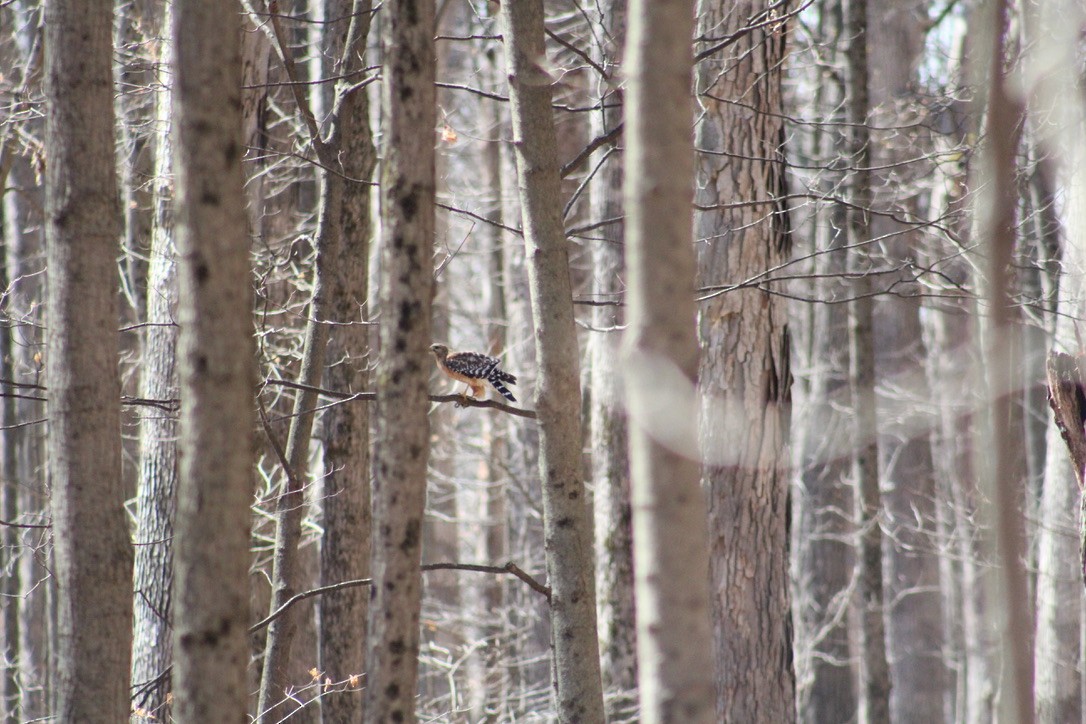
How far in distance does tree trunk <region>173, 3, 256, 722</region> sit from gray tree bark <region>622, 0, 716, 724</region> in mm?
1338

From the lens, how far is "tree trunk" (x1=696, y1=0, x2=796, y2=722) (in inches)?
274

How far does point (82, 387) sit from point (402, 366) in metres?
1.37

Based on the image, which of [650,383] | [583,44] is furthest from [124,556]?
[583,44]

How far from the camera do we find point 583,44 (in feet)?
32.7

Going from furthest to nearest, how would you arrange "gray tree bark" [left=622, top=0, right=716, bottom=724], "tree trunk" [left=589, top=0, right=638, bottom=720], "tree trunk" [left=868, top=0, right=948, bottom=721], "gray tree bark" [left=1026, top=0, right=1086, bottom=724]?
1. "tree trunk" [left=868, top=0, right=948, bottom=721]
2. "gray tree bark" [left=1026, top=0, right=1086, bottom=724]
3. "tree trunk" [left=589, top=0, right=638, bottom=720]
4. "gray tree bark" [left=622, top=0, right=716, bottom=724]

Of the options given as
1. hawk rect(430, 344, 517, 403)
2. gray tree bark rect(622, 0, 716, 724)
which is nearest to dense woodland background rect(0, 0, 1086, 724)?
gray tree bark rect(622, 0, 716, 724)

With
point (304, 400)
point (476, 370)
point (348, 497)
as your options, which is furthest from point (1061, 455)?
point (304, 400)

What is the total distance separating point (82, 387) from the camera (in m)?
4.01

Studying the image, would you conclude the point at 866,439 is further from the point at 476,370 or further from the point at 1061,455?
the point at 476,370

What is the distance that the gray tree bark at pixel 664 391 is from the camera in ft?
9.40

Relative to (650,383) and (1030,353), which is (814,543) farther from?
(650,383)

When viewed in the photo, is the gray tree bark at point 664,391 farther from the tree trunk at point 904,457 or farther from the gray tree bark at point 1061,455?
the tree trunk at point 904,457

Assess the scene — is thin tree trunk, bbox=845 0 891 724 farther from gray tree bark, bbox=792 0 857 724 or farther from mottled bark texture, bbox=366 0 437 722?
mottled bark texture, bbox=366 0 437 722

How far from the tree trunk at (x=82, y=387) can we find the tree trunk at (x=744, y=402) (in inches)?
157
